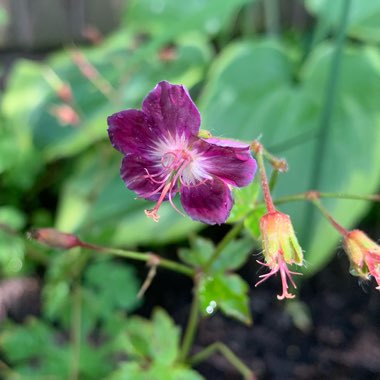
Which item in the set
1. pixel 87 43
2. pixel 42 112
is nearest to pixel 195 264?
pixel 42 112

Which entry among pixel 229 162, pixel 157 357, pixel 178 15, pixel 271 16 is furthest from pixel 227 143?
pixel 271 16

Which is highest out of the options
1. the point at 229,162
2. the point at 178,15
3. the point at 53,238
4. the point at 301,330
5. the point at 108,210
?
the point at 178,15

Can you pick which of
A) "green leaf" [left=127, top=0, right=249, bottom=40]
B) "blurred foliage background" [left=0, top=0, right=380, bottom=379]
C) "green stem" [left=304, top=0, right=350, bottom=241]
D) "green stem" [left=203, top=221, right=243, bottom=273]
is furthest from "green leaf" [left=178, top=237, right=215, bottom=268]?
"green leaf" [left=127, top=0, right=249, bottom=40]

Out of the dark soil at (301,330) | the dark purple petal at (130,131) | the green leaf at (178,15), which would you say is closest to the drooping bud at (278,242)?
the dark purple petal at (130,131)

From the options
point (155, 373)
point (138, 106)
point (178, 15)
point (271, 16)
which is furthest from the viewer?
point (271, 16)

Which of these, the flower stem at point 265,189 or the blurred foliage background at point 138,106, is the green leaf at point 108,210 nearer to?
the blurred foliage background at point 138,106

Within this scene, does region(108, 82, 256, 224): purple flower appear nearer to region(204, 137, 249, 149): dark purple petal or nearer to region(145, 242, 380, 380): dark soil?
region(204, 137, 249, 149): dark purple petal

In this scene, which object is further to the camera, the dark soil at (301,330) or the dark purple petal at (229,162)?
the dark soil at (301,330)

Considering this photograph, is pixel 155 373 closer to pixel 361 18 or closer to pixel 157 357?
pixel 157 357

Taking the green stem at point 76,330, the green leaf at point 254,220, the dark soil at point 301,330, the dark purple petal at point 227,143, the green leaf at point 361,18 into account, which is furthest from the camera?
the green leaf at point 361,18
